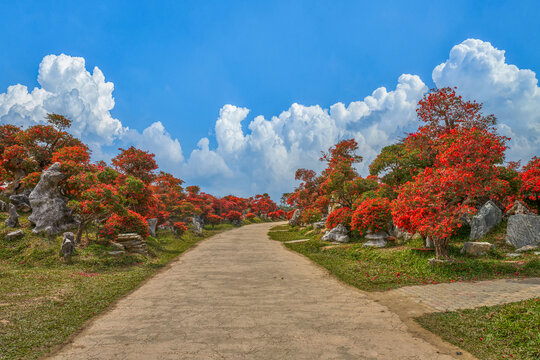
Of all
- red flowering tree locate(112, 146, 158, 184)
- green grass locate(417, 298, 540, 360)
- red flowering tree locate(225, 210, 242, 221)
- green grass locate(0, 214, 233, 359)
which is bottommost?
green grass locate(417, 298, 540, 360)

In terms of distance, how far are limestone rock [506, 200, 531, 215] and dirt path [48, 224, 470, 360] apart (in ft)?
41.6

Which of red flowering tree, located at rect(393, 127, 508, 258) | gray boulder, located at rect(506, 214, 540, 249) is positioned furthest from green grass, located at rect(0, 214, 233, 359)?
gray boulder, located at rect(506, 214, 540, 249)

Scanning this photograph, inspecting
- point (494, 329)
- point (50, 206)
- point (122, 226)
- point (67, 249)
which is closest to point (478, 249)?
point (494, 329)

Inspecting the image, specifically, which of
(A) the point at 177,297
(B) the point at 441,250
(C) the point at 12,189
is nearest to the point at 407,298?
(B) the point at 441,250

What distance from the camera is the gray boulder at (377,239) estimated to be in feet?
57.5

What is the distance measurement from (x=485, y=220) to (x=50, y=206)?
86.7 feet

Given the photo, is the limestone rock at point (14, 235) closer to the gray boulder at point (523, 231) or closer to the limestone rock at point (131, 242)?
the limestone rock at point (131, 242)

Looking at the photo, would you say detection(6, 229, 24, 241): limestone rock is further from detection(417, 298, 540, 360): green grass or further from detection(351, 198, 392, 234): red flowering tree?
detection(351, 198, 392, 234): red flowering tree

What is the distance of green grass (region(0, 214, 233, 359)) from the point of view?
6.33 meters

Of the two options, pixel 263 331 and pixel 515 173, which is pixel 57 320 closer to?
pixel 263 331

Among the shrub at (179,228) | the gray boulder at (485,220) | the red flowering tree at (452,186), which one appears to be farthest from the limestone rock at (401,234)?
the shrub at (179,228)

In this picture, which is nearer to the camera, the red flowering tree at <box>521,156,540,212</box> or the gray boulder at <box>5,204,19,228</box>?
the red flowering tree at <box>521,156,540,212</box>

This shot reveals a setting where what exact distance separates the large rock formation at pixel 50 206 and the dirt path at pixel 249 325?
34.5 ft

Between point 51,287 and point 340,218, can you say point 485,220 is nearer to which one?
point 340,218
